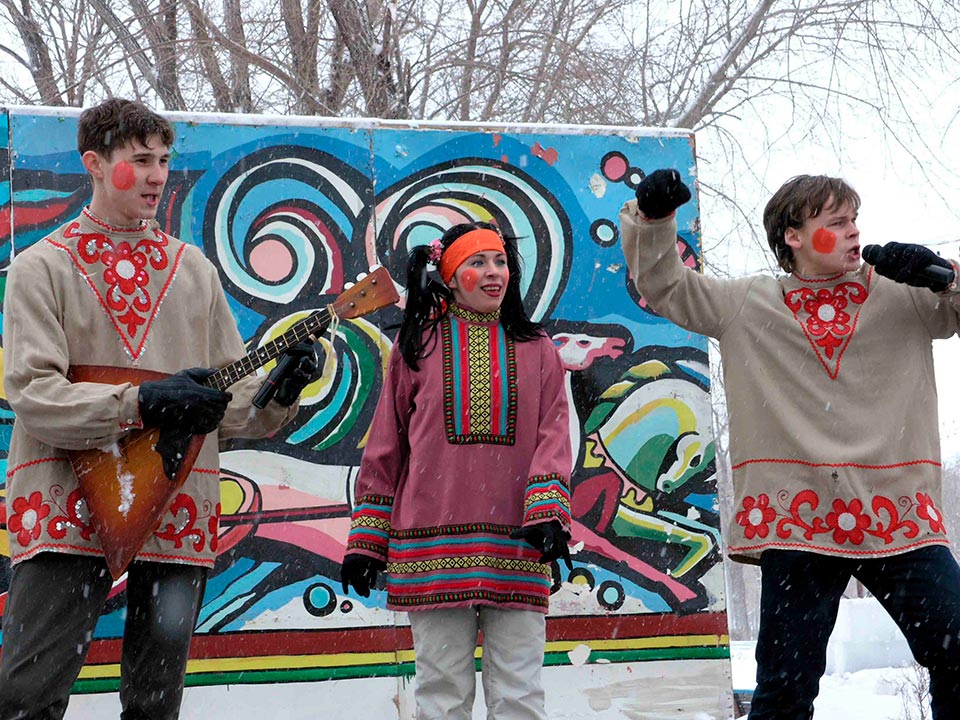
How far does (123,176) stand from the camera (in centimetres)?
332

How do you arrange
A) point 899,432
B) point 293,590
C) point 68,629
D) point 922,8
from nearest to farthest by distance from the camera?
point 68,629 < point 899,432 < point 293,590 < point 922,8

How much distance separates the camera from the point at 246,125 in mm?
4676

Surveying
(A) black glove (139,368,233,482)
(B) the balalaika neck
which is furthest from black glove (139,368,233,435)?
(B) the balalaika neck

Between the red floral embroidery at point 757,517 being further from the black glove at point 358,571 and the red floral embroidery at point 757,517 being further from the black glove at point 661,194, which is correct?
the black glove at point 358,571

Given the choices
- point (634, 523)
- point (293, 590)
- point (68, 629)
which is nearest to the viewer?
point (68, 629)

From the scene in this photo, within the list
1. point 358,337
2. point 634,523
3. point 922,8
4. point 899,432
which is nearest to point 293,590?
point 358,337

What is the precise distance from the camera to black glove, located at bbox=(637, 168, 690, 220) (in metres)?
3.26

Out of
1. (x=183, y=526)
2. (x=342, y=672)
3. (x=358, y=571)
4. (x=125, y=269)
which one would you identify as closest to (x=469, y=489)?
(x=358, y=571)

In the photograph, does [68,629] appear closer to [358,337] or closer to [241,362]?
[241,362]

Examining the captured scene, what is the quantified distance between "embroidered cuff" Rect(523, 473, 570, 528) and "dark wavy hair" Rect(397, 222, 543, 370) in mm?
500

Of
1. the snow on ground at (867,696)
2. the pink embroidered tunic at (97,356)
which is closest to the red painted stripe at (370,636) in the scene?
the snow on ground at (867,696)

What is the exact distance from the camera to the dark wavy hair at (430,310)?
3592mm

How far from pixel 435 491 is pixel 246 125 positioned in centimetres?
200

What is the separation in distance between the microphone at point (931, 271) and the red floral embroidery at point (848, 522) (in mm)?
636
